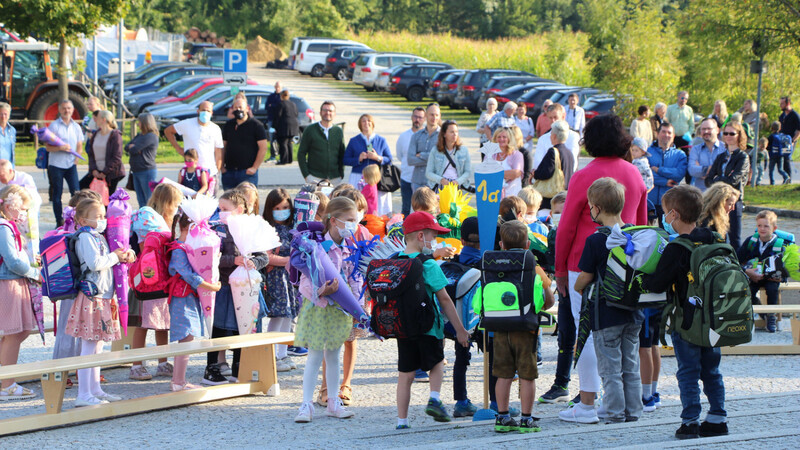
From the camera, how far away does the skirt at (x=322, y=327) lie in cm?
688

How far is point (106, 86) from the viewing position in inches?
1518

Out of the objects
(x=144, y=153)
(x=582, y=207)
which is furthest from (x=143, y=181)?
(x=582, y=207)

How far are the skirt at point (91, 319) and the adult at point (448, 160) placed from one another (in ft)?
19.2

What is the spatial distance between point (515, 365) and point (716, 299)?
4.23 feet

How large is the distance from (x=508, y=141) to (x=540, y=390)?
488cm

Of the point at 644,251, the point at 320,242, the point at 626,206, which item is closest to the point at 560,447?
the point at 644,251

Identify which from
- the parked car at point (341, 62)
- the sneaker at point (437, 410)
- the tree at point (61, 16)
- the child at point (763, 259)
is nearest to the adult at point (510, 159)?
the child at point (763, 259)

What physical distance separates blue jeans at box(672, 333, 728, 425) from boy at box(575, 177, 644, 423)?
0.35 meters

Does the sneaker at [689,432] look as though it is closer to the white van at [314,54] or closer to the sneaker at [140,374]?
the sneaker at [140,374]

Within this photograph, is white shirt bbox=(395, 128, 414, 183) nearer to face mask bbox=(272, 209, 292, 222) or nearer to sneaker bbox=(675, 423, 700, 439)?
face mask bbox=(272, 209, 292, 222)

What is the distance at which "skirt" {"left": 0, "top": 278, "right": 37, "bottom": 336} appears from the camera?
7.41 m

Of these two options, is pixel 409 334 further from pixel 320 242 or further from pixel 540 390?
pixel 540 390

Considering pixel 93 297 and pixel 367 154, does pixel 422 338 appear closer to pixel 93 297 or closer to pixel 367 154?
pixel 93 297

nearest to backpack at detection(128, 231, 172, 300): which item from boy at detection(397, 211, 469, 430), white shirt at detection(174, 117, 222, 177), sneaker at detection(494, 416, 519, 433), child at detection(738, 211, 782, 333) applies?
boy at detection(397, 211, 469, 430)
